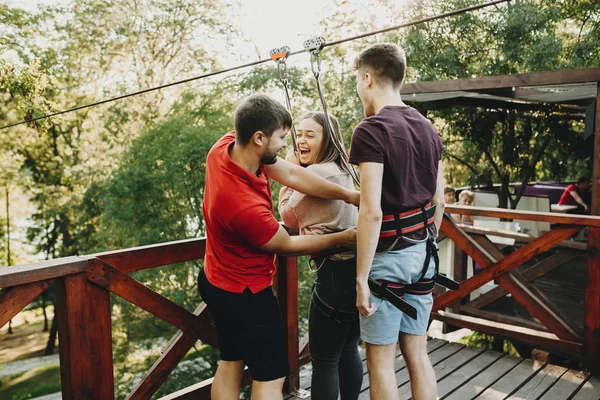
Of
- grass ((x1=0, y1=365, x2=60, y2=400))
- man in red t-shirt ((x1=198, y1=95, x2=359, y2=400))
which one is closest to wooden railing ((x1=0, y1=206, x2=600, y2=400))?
man in red t-shirt ((x1=198, y1=95, x2=359, y2=400))

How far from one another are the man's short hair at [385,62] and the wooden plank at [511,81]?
162 inches

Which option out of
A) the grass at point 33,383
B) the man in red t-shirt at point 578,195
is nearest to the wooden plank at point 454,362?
the man in red t-shirt at point 578,195

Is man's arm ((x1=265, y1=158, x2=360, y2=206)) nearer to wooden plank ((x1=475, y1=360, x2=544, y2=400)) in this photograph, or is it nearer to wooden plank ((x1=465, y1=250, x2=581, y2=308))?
wooden plank ((x1=475, y1=360, x2=544, y2=400))

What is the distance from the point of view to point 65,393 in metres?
2.00

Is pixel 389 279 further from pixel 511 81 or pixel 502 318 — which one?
pixel 511 81

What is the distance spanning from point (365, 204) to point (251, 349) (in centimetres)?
64

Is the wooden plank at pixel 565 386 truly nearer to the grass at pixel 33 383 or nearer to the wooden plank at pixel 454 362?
the wooden plank at pixel 454 362

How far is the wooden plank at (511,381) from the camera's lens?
2840 millimetres

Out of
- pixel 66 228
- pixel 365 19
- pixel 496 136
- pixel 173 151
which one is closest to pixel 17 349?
pixel 66 228

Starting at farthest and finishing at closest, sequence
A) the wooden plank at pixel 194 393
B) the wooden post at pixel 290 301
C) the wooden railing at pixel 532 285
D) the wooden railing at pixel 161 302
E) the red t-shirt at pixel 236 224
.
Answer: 1. the wooden railing at pixel 532 285
2. the wooden post at pixel 290 301
3. the wooden plank at pixel 194 393
4. the wooden railing at pixel 161 302
5. the red t-shirt at pixel 236 224

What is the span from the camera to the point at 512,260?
3311 millimetres

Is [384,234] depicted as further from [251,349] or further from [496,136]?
[496,136]

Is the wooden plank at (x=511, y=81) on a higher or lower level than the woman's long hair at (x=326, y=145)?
higher

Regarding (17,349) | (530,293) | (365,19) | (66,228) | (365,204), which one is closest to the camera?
(365,204)
